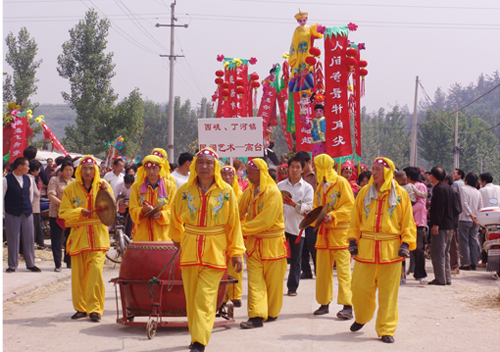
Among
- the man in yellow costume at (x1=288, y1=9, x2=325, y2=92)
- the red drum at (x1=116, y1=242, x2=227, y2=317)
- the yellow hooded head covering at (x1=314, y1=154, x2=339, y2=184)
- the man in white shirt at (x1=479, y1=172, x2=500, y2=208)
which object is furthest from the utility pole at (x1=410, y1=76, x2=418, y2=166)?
the red drum at (x1=116, y1=242, x2=227, y2=317)

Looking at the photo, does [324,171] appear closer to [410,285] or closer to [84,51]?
[410,285]

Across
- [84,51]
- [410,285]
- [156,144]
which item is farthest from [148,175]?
[156,144]

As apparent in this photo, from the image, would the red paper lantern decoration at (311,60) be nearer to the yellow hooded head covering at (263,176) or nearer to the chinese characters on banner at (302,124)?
the chinese characters on banner at (302,124)

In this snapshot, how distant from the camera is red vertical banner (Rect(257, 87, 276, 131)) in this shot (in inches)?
958

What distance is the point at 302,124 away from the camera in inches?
667

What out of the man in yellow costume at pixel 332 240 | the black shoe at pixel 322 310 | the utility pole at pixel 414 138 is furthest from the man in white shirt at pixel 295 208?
the utility pole at pixel 414 138

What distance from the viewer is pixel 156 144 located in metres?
77.0

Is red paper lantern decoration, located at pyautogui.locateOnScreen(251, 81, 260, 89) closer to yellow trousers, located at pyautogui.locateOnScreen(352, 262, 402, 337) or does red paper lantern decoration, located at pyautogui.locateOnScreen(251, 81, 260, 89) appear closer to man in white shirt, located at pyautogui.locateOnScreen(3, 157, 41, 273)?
man in white shirt, located at pyautogui.locateOnScreen(3, 157, 41, 273)

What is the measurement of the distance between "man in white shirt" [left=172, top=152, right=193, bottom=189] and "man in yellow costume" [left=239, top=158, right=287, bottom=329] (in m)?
1.98

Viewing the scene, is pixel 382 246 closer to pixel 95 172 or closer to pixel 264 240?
pixel 264 240

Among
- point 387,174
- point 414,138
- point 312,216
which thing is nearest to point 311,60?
point 312,216

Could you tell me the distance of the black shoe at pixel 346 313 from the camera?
7.18m

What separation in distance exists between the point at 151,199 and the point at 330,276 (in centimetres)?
243

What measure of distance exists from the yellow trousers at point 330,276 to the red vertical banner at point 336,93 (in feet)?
21.4
